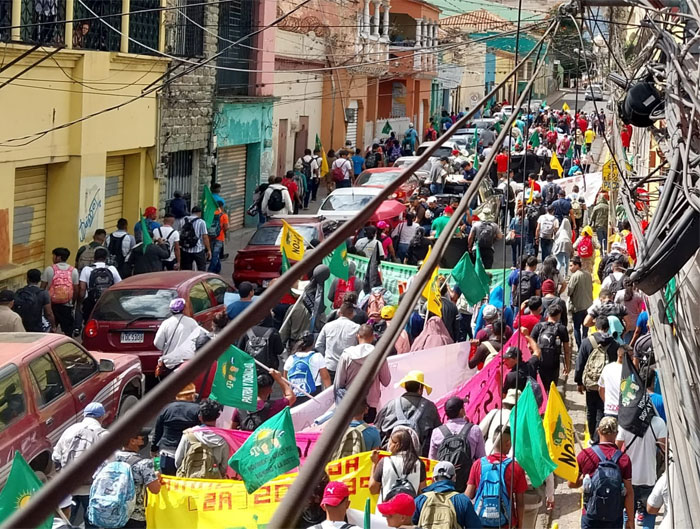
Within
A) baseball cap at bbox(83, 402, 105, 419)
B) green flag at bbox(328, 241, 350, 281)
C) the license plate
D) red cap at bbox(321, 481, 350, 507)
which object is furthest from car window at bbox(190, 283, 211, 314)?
red cap at bbox(321, 481, 350, 507)

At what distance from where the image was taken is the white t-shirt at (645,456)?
9188mm

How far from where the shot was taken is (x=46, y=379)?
32.6 ft

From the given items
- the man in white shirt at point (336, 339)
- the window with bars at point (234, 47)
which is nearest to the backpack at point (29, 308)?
the man in white shirt at point (336, 339)

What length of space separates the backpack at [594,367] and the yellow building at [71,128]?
808 cm

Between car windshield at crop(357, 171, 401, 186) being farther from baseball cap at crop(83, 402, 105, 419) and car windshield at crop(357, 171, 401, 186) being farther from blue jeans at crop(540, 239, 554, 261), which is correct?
baseball cap at crop(83, 402, 105, 419)

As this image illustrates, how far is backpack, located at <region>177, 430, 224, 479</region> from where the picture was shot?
847 centimetres

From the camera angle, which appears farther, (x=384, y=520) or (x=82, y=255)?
(x=82, y=255)

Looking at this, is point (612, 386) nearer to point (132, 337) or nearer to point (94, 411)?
point (94, 411)

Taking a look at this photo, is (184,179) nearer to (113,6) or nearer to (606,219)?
(113,6)

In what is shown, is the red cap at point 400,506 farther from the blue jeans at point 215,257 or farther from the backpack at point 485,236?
the blue jeans at point 215,257

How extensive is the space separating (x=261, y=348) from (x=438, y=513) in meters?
4.42

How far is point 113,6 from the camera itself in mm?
21375

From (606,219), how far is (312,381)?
11.2m

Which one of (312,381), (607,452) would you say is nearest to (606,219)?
(312,381)
